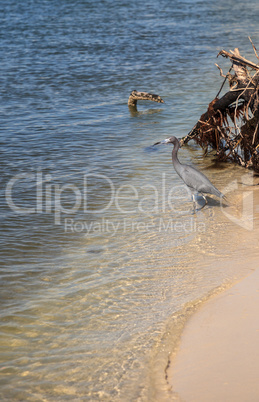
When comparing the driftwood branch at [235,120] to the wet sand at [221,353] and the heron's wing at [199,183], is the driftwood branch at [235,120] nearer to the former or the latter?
the heron's wing at [199,183]

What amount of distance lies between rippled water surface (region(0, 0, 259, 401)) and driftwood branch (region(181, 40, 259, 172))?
0.36 meters

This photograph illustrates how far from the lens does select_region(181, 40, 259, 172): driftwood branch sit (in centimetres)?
838

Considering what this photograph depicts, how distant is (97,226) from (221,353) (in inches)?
142

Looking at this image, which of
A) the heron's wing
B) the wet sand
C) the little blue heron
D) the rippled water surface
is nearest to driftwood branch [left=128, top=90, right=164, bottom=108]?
the rippled water surface

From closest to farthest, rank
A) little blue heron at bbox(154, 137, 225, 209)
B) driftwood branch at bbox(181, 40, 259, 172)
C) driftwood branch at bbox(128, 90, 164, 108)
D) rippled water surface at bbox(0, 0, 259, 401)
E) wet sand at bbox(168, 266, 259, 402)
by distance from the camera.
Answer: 1. wet sand at bbox(168, 266, 259, 402)
2. rippled water surface at bbox(0, 0, 259, 401)
3. little blue heron at bbox(154, 137, 225, 209)
4. driftwood branch at bbox(181, 40, 259, 172)
5. driftwood branch at bbox(128, 90, 164, 108)

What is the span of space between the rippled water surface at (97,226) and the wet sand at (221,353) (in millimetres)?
243

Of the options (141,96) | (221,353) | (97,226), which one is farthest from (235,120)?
(221,353)

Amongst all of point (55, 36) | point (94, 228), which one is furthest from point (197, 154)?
point (55, 36)

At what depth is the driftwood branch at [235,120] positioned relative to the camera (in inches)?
330

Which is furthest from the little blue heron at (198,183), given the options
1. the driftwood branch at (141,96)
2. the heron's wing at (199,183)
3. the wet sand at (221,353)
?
the driftwood branch at (141,96)

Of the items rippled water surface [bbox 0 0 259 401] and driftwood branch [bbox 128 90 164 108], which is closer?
rippled water surface [bbox 0 0 259 401]

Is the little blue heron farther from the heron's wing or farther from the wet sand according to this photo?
the wet sand

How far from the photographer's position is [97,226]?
7.26 m

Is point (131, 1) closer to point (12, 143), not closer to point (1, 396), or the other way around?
point (12, 143)
